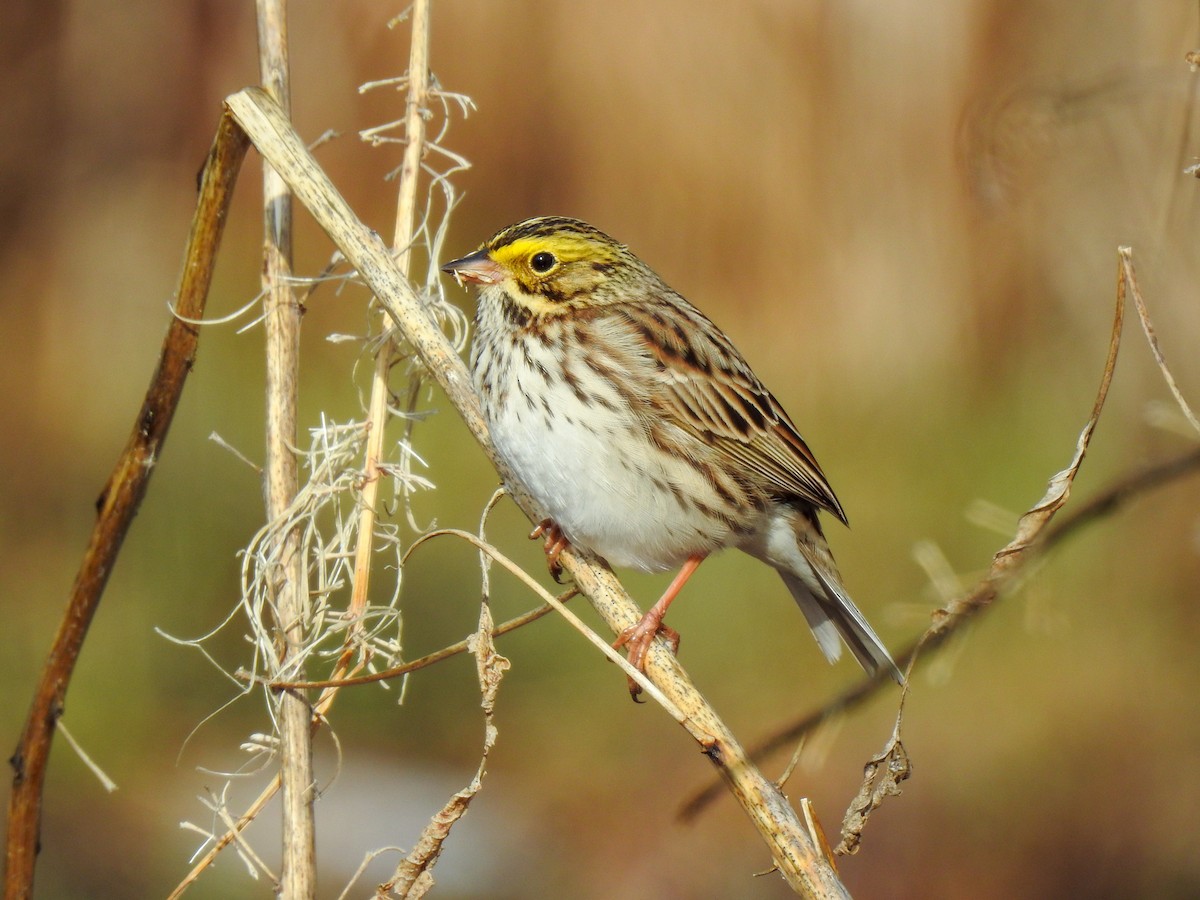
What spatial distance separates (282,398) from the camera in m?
2.55

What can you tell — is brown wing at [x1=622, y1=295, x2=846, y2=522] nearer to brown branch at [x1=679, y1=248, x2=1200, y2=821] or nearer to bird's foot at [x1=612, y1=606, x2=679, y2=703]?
bird's foot at [x1=612, y1=606, x2=679, y2=703]

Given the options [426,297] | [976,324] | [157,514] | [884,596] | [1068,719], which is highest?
[426,297]

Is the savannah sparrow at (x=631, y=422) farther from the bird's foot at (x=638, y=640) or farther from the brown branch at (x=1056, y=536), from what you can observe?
the brown branch at (x=1056, y=536)

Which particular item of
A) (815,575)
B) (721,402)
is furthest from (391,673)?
(815,575)

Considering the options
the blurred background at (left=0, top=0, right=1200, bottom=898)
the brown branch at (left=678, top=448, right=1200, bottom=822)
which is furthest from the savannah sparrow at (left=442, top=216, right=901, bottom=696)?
the blurred background at (left=0, top=0, right=1200, bottom=898)

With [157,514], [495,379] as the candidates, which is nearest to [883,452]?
[157,514]

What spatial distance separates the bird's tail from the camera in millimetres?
3598

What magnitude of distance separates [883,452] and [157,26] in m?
4.64

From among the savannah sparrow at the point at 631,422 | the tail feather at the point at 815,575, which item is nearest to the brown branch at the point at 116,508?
the savannah sparrow at the point at 631,422

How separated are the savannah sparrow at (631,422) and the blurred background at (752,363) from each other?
1.50 m

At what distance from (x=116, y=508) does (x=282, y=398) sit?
392 mm

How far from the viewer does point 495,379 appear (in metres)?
3.08

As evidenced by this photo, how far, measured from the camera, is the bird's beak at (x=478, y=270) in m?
3.20

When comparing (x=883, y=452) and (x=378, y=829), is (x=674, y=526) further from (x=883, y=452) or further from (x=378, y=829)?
(x=883, y=452)
